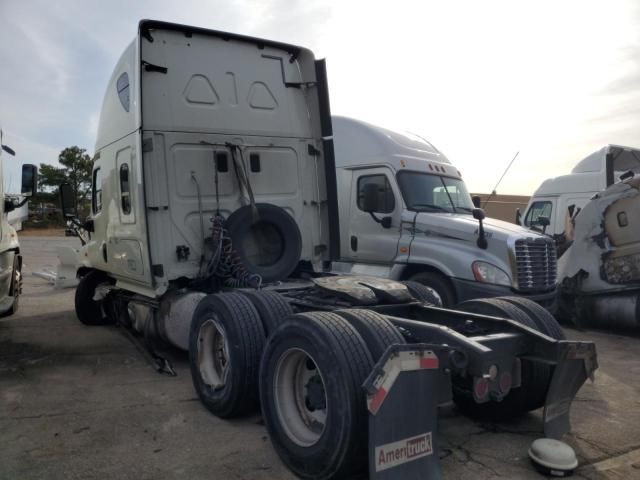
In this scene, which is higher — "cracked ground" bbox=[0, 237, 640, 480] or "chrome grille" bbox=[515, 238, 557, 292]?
"chrome grille" bbox=[515, 238, 557, 292]

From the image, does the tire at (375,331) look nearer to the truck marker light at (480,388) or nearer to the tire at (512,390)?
the truck marker light at (480,388)

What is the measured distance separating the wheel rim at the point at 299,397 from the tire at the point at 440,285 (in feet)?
12.3

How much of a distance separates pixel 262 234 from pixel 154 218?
1190 mm

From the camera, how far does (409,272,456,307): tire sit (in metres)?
6.95

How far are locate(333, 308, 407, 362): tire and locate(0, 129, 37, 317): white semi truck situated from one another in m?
5.12

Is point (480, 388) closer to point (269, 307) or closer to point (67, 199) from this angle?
point (269, 307)

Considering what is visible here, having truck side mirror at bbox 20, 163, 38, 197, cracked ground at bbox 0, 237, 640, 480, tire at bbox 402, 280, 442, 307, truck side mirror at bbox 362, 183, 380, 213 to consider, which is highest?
truck side mirror at bbox 20, 163, 38, 197

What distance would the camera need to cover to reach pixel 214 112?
5.88 metres

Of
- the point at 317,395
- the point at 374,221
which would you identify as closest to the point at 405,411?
the point at 317,395

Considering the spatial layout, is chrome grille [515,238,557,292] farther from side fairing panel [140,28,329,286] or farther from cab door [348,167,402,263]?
side fairing panel [140,28,329,286]

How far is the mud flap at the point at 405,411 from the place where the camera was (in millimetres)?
2764

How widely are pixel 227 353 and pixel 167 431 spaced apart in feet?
2.36

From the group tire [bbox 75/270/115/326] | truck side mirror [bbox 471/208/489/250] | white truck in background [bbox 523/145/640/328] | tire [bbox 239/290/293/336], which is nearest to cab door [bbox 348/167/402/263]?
truck side mirror [bbox 471/208/489/250]

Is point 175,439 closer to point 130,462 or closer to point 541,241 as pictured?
point 130,462
